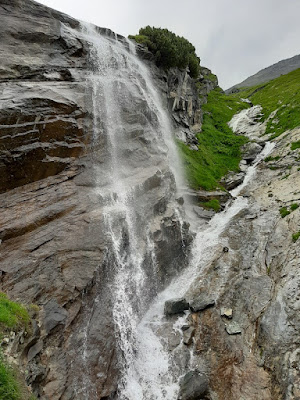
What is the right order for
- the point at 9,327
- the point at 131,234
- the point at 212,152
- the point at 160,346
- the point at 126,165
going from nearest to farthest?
the point at 9,327
the point at 160,346
the point at 131,234
the point at 126,165
the point at 212,152

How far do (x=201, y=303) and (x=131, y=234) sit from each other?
714cm

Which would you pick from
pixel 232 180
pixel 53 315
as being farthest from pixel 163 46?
pixel 53 315

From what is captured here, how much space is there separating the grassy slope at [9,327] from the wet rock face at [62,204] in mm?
1260

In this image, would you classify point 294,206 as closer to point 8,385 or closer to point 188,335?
point 188,335

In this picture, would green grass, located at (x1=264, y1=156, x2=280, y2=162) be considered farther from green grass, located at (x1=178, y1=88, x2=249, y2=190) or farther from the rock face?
the rock face

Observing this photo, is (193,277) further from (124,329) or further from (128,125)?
(128,125)

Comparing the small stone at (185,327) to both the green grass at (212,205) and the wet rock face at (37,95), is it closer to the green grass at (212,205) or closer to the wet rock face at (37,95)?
the wet rock face at (37,95)

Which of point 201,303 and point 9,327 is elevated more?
point 9,327

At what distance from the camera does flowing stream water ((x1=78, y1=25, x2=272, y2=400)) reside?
54.6 feet

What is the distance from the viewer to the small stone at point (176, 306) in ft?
65.7

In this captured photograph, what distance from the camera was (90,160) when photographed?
24500 mm

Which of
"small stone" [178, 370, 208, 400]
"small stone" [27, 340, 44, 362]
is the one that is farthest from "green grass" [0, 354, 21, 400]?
"small stone" [178, 370, 208, 400]

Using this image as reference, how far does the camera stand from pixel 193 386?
1494 centimetres

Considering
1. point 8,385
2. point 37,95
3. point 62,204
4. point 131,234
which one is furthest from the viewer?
point 37,95
